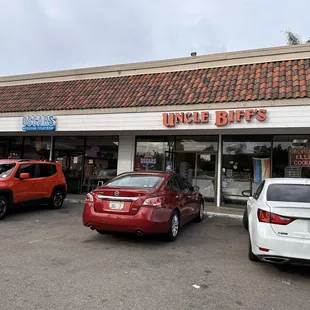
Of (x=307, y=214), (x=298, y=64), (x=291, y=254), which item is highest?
(x=298, y=64)

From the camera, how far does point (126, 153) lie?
13.5 metres

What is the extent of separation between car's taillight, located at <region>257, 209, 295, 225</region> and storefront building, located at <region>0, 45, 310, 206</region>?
5272 mm

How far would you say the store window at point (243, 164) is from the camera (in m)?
11.6

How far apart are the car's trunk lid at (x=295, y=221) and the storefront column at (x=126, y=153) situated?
30.0 feet

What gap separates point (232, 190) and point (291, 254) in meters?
7.73

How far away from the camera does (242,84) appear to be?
10602 millimetres

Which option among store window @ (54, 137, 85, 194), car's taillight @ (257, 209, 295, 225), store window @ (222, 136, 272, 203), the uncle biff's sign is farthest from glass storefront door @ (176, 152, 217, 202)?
car's taillight @ (257, 209, 295, 225)

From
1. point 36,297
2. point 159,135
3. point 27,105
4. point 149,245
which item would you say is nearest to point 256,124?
point 159,135

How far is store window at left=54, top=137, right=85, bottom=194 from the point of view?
48.1 ft

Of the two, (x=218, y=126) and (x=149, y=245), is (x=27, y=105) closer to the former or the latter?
(x=218, y=126)

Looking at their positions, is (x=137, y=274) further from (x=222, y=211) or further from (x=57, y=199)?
(x=57, y=199)

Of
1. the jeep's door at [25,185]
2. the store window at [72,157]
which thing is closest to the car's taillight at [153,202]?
the jeep's door at [25,185]

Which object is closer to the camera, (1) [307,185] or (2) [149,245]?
(1) [307,185]

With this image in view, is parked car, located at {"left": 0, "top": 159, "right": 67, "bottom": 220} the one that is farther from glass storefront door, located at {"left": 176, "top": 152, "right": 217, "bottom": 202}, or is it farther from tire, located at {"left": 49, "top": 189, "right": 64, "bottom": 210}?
glass storefront door, located at {"left": 176, "top": 152, "right": 217, "bottom": 202}
